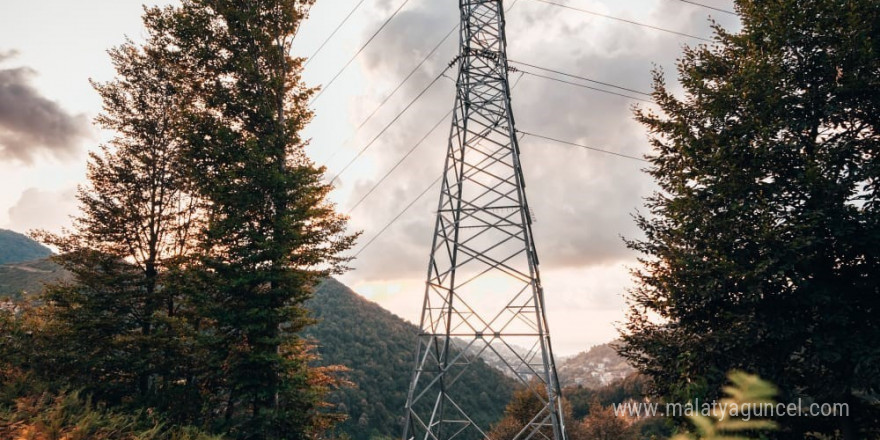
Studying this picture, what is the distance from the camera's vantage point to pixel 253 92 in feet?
46.4

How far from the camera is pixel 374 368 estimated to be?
7044cm

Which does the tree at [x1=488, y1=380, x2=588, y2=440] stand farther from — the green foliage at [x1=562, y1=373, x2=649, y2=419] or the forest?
the green foliage at [x1=562, y1=373, x2=649, y2=419]

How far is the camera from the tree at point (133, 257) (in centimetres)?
1366

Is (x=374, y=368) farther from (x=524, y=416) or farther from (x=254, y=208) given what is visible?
(x=254, y=208)

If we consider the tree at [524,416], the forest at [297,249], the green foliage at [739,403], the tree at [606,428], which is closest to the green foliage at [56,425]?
the forest at [297,249]

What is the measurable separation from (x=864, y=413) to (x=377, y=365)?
227ft

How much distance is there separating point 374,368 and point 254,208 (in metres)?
63.1

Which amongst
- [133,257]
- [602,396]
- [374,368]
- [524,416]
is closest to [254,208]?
[133,257]

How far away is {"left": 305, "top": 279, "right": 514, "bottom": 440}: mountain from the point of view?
58719 millimetres

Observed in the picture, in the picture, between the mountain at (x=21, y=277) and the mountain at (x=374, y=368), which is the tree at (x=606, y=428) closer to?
the mountain at (x=374, y=368)

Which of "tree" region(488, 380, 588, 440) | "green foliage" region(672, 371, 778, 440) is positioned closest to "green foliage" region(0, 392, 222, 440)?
"green foliage" region(672, 371, 778, 440)

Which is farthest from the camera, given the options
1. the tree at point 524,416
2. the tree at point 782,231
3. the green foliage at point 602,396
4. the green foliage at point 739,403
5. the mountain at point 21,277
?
the mountain at point 21,277

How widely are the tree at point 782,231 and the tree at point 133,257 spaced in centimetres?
1483

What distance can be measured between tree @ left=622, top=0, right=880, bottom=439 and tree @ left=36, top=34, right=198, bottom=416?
14.8 meters
